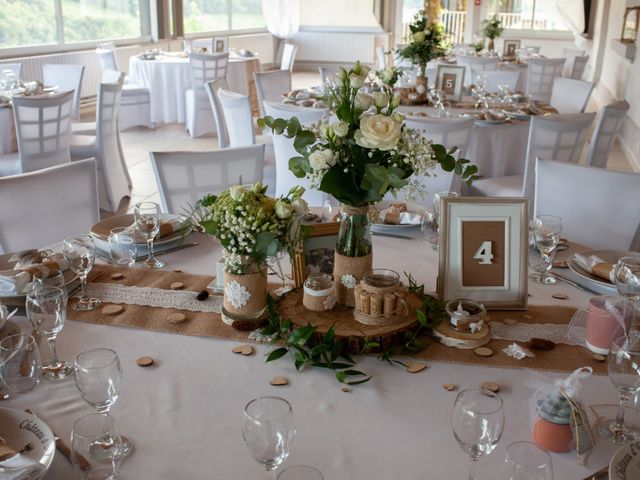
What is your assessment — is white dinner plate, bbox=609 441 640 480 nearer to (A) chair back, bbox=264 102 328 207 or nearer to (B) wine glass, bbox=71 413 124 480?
(B) wine glass, bbox=71 413 124 480

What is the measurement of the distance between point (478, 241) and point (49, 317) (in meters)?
0.99

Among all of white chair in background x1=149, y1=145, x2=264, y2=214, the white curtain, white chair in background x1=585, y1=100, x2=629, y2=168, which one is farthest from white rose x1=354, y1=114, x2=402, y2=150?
the white curtain

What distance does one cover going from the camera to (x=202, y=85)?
740 cm

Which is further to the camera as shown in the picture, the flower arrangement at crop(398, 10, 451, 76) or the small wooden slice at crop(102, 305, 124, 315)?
the flower arrangement at crop(398, 10, 451, 76)

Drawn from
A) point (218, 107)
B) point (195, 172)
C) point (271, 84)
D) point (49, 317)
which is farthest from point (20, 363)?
point (271, 84)

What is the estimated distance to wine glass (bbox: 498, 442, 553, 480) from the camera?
979 millimetres

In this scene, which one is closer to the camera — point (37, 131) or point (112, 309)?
point (112, 309)

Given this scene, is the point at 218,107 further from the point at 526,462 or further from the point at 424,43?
the point at 526,462

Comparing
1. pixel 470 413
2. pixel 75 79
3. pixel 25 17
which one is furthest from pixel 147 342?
pixel 25 17

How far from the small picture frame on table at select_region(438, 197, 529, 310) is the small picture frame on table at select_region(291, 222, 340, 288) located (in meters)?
0.27

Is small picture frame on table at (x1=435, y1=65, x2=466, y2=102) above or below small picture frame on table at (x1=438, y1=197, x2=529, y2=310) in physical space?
above

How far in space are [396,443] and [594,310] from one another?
0.59m

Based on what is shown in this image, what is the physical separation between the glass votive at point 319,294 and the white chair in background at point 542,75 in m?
6.54

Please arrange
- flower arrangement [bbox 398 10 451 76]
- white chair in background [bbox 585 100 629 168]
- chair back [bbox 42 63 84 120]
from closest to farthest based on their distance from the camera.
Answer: white chair in background [bbox 585 100 629 168], flower arrangement [bbox 398 10 451 76], chair back [bbox 42 63 84 120]
